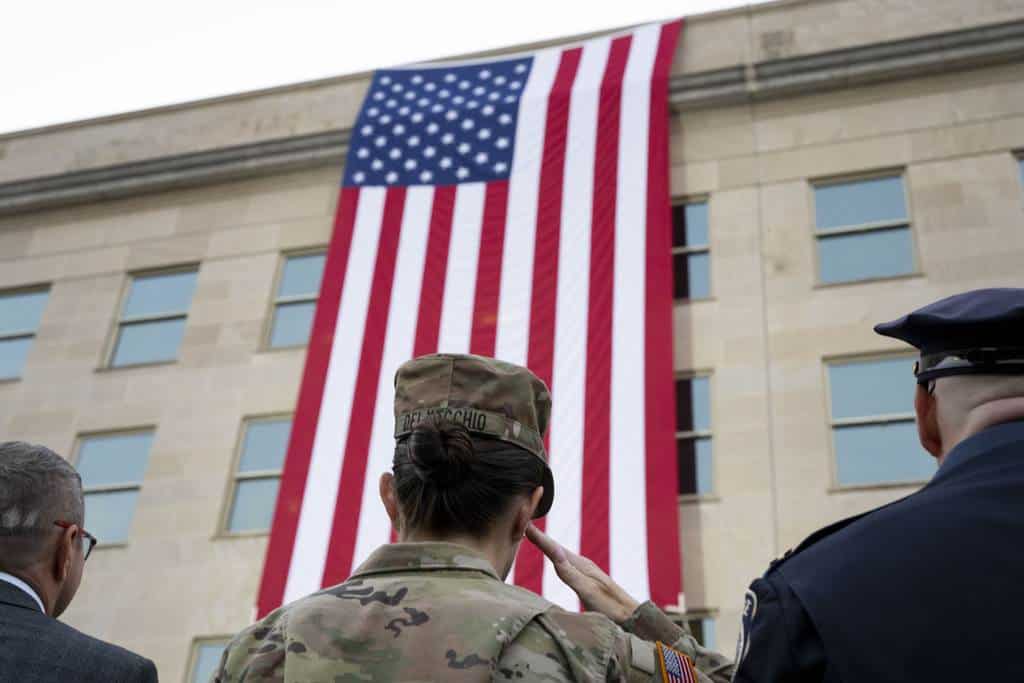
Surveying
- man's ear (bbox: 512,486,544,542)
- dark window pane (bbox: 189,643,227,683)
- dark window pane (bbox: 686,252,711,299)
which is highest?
dark window pane (bbox: 686,252,711,299)

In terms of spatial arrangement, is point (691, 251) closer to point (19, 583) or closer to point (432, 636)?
point (19, 583)

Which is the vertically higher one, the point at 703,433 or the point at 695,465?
the point at 703,433

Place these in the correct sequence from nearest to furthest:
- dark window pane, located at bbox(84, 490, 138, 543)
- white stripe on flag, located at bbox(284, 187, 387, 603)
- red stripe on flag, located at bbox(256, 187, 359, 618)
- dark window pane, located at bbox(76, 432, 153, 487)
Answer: white stripe on flag, located at bbox(284, 187, 387, 603) < red stripe on flag, located at bbox(256, 187, 359, 618) < dark window pane, located at bbox(84, 490, 138, 543) < dark window pane, located at bbox(76, 432, 153, 487)

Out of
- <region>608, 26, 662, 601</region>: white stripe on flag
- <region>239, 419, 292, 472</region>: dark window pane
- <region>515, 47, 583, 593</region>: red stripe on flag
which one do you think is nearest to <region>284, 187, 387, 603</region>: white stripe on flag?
<region>239, 419, 292, 472</region>: dark window pane

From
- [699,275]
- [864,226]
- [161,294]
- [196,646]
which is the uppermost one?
[864,226]

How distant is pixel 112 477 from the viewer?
14711 mm

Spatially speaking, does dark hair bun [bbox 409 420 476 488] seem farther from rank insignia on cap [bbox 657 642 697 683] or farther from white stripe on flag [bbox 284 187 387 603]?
white stripe on flag [bbox 284 187 387 603]

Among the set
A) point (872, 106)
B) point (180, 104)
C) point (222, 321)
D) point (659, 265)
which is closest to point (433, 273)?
point (659, 265)

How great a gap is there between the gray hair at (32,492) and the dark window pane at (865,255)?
37.5ft

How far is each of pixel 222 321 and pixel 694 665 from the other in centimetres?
1411

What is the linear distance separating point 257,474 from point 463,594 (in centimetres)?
1225

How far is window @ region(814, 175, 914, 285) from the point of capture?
13.1m

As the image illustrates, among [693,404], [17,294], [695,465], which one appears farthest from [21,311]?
[695,465]

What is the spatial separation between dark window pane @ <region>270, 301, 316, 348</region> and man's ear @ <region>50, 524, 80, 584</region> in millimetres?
12002
